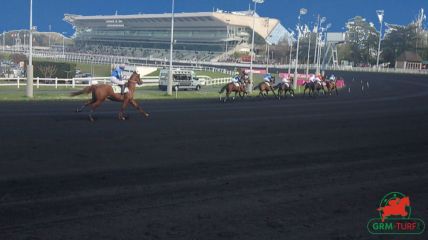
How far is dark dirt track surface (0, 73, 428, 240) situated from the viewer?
6.36 m

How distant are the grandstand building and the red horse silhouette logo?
126634mm

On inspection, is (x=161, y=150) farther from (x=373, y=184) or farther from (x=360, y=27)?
(x=360, y=27)

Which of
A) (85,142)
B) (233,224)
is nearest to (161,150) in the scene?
(85,142)

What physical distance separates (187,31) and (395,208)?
15069 cm

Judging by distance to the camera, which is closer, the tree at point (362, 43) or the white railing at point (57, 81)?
the white railing at point (57, 81)

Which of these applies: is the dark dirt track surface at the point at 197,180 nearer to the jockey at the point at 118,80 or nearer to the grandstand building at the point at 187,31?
the jockey at the point at 118,80

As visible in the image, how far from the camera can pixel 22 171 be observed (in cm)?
905

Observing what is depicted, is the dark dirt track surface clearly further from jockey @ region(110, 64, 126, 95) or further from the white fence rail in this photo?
the white fence rail

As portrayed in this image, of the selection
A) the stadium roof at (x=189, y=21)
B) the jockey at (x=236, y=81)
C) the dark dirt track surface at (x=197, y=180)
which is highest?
the stadium roof at (x=189, y=21)

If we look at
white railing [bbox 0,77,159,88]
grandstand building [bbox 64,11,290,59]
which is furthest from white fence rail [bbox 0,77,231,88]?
grandstand building [bbox 64,11,290,59]

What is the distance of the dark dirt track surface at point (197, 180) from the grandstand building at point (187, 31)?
393 ft

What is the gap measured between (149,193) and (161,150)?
4.11 m

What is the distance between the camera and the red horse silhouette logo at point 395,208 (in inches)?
278

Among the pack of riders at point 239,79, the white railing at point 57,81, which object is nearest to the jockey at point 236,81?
the pack of riders at point 239,79
